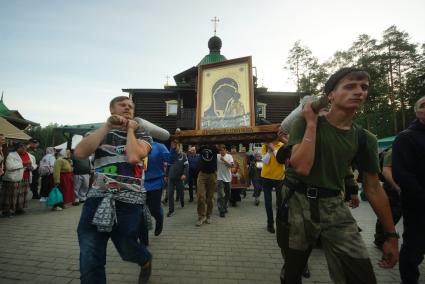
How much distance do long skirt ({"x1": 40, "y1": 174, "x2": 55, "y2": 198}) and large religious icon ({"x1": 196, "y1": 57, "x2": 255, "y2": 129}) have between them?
800 centimetres

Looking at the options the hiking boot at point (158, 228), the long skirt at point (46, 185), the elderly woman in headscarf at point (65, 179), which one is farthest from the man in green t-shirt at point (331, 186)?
the long skirt at point (46, 185)

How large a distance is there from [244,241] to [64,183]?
7.02 meters

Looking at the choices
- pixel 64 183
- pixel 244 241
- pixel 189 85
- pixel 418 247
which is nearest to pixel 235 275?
pixel 244 241

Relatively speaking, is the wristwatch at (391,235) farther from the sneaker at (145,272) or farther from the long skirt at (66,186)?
the long skirt at (66,186)

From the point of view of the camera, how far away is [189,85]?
2492 cm

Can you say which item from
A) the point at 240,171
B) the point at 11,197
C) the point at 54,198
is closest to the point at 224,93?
the point at 240,171

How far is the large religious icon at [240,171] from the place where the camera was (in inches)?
392

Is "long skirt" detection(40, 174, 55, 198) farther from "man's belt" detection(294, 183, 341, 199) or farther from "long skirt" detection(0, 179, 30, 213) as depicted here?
"man's belt" detection(294, 183, 341, 199)

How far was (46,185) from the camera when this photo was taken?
9.76 meters

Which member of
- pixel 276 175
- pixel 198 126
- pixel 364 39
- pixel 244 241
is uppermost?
pixel 364 39

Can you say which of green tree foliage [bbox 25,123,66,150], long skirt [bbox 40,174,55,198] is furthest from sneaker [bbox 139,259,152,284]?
green tree foliage [bbox 25,123,66,150]

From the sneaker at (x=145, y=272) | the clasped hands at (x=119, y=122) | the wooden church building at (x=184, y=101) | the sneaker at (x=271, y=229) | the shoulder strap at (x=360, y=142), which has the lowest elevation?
the sneaker at (x=271, y=229)

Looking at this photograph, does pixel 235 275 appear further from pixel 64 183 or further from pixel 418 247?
pixel 64 183

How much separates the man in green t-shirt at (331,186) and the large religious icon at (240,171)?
23.9 ft
